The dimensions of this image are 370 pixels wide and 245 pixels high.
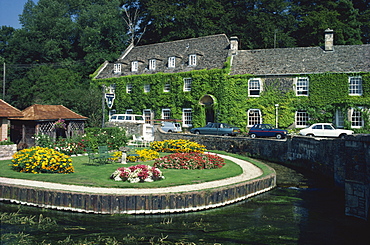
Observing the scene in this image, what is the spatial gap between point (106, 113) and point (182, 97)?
11.9 meters

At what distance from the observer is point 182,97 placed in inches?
1593

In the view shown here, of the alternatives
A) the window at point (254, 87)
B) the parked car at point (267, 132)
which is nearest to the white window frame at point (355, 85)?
the window at point (254, 87)

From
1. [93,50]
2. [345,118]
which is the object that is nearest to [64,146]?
[345,118]

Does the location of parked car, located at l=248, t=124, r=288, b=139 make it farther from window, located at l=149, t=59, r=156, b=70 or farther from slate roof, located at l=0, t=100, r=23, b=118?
slate roof, located at l=0, t=100, r=23, b=118

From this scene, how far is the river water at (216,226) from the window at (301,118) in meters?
21.5

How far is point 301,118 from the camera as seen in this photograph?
1410 inches

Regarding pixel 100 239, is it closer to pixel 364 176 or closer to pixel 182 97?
pixel 364 176

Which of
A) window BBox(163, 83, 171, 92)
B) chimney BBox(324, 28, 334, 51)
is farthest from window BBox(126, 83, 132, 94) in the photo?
chimney BBox(324, 28, 334, 51)

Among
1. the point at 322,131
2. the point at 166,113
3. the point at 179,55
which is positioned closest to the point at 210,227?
the point at 322,131

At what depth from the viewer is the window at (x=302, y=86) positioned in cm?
3559

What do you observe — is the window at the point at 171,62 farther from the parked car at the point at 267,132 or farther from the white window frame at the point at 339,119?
the white window frame at the point at 339,119

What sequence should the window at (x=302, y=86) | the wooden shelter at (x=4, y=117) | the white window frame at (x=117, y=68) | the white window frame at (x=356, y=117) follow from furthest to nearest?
the white window frame at (x=117, y=68) < the window at (x=302, y=86) < the white window frame at (x=356, y=117) < the wooden shelter at (x=4, y=117)

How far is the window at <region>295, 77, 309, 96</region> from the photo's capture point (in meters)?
35.6

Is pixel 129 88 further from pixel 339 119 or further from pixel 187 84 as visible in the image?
pixel 339 119
